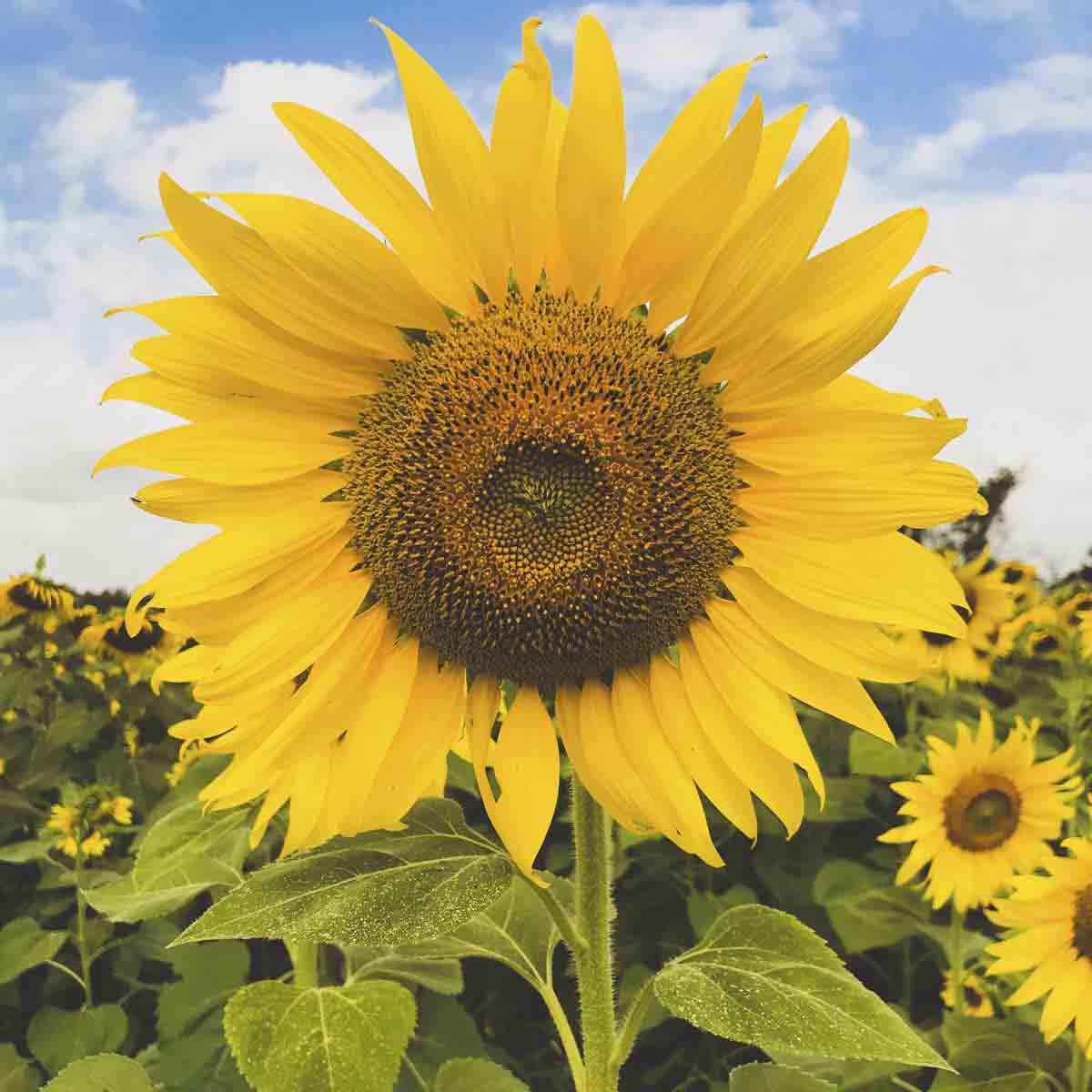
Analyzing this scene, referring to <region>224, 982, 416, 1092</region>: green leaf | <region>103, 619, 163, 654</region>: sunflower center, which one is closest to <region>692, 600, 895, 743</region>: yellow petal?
<region>224, 982, 416, 1092</region>: green leaf

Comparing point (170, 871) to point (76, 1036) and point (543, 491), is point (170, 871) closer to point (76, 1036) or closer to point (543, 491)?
point (543, 491)

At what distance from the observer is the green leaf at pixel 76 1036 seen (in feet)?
13.0

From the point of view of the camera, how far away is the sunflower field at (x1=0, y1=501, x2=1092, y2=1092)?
56.1 inches

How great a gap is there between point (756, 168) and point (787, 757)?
0.75 m

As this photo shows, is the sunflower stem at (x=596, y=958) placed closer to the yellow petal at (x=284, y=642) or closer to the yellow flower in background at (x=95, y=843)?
the yellow petal at (x=284, y=642)

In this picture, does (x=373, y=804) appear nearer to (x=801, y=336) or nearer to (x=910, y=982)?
(x=801, y=336)

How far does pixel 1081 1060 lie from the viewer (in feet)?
10.1

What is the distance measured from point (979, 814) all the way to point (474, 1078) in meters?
2.52

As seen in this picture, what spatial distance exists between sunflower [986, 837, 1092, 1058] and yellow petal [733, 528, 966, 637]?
200 centimetres

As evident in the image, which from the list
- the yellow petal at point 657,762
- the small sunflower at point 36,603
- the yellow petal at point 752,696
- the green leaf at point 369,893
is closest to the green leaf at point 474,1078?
the green leaf at point 369,893

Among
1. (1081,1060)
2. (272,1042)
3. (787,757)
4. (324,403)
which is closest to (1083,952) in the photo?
(1081,1060)

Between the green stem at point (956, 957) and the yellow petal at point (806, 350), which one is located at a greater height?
the yellow petal at point (806, 350)

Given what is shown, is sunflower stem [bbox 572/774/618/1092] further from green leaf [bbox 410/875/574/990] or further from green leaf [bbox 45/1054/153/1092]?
green leaf [bbox 45/1054/153/1092]

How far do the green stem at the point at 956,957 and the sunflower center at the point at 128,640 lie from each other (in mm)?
4808
